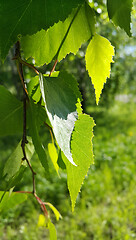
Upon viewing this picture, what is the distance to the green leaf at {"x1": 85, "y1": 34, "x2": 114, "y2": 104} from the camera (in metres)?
0.33

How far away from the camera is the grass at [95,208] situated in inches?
91.2

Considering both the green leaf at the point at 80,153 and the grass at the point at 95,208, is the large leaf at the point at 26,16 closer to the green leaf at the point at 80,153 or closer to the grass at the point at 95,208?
the green leaf at the point at 80,153

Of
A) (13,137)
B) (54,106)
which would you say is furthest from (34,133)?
(13,137)

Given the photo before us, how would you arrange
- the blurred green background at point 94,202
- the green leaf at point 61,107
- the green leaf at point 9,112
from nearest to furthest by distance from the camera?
the green leaf at point 61,107
the green leaf at point 9,112
the blurred green background at point 94,202

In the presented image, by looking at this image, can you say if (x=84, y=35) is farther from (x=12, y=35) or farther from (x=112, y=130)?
(x=112, y=130)

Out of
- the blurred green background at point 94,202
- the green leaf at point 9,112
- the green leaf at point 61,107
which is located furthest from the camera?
the blurred green background at point 94,202

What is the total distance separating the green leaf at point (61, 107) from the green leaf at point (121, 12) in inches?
3.4

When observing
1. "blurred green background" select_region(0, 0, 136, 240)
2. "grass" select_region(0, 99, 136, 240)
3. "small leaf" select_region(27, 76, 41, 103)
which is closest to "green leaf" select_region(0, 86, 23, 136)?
"small leaf" select_region(27, 76, 41, 103)

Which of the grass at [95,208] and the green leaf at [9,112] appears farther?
the grass at [95,208]

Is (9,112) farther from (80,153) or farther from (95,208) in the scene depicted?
(95,208)

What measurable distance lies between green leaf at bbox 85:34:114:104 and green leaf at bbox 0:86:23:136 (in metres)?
0.10

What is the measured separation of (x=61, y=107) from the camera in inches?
11.0

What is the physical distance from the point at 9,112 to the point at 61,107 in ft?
0.32

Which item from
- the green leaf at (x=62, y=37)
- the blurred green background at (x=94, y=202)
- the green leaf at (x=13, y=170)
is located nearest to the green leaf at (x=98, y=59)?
the green leaf at (x=62, y=37)
